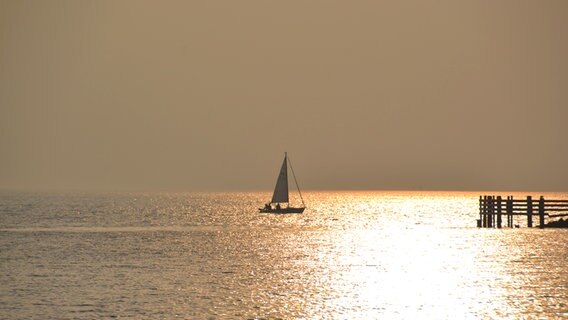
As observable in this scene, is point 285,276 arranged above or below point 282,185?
below

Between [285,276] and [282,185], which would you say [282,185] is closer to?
[282,185]

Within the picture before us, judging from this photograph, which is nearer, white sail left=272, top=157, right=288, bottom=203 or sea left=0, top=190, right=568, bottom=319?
sea left=0, top=190, right=568, bottom=319

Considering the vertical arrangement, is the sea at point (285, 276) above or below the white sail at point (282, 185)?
below

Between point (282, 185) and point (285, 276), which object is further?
point (282, 185)

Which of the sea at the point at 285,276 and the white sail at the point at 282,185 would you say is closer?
the sea at the point at 285,276

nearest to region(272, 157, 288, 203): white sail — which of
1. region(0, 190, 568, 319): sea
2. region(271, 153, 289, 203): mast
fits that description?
region(271, 153, 289, 203): mast

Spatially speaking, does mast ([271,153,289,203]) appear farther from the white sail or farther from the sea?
the sea

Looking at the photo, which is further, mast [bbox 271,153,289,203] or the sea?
mast [bbox 271,153,289,203]

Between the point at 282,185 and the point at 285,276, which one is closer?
the point at 285,276

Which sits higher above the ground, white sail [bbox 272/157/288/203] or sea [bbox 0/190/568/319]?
white sail [bbox 272/157/288/203]

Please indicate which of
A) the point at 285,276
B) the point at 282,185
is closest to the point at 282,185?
the point at 282,185

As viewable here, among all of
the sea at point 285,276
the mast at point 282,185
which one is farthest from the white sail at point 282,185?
the sea at point 285,276

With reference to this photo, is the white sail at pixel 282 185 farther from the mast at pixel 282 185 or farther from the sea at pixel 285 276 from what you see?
the sea at pixel 285 276

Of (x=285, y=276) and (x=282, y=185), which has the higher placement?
(x=282, y=185)
